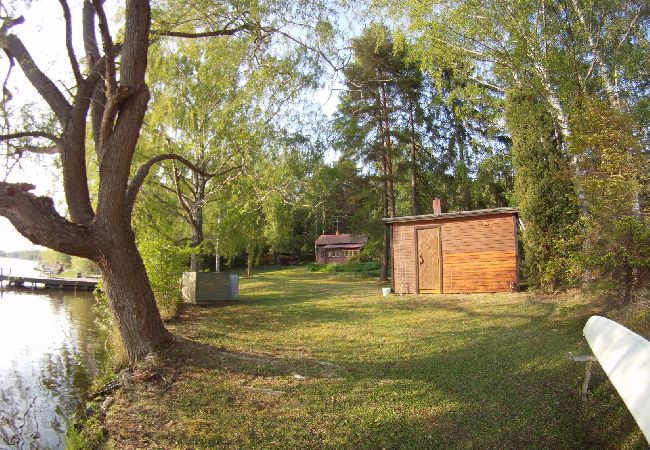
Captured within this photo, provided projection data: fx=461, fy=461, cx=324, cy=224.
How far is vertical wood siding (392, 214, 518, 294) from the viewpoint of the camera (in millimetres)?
14719

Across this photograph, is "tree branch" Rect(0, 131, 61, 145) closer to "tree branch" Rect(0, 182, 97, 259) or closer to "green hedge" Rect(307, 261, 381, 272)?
"tree branch" Rect(0, 182, 97, 259)

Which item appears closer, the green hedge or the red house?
the green hedge

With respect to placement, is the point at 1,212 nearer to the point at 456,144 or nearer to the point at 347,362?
the point at 347,362

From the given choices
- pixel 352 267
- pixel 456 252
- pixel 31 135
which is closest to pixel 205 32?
pixel 31 135

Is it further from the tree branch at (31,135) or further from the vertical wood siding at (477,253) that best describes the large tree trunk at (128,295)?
the vertical wood siding at (477,253)

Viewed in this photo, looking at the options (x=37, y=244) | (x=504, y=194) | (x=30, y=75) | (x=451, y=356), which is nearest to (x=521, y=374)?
(x=451, y=356)

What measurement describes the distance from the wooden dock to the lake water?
16.3 metres

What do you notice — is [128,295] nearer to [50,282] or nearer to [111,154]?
[111,154]

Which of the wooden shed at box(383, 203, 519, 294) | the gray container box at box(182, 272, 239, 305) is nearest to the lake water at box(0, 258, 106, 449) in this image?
the gray container box at box(182, 272, 239, 305)

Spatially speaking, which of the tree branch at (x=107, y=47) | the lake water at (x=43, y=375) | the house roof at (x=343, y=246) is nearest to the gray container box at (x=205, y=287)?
the lake water at (x=43, y=375)

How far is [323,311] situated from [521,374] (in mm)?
7625

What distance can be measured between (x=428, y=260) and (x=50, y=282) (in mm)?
29025

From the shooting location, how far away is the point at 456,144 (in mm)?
27516

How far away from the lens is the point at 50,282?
33.1 metres
